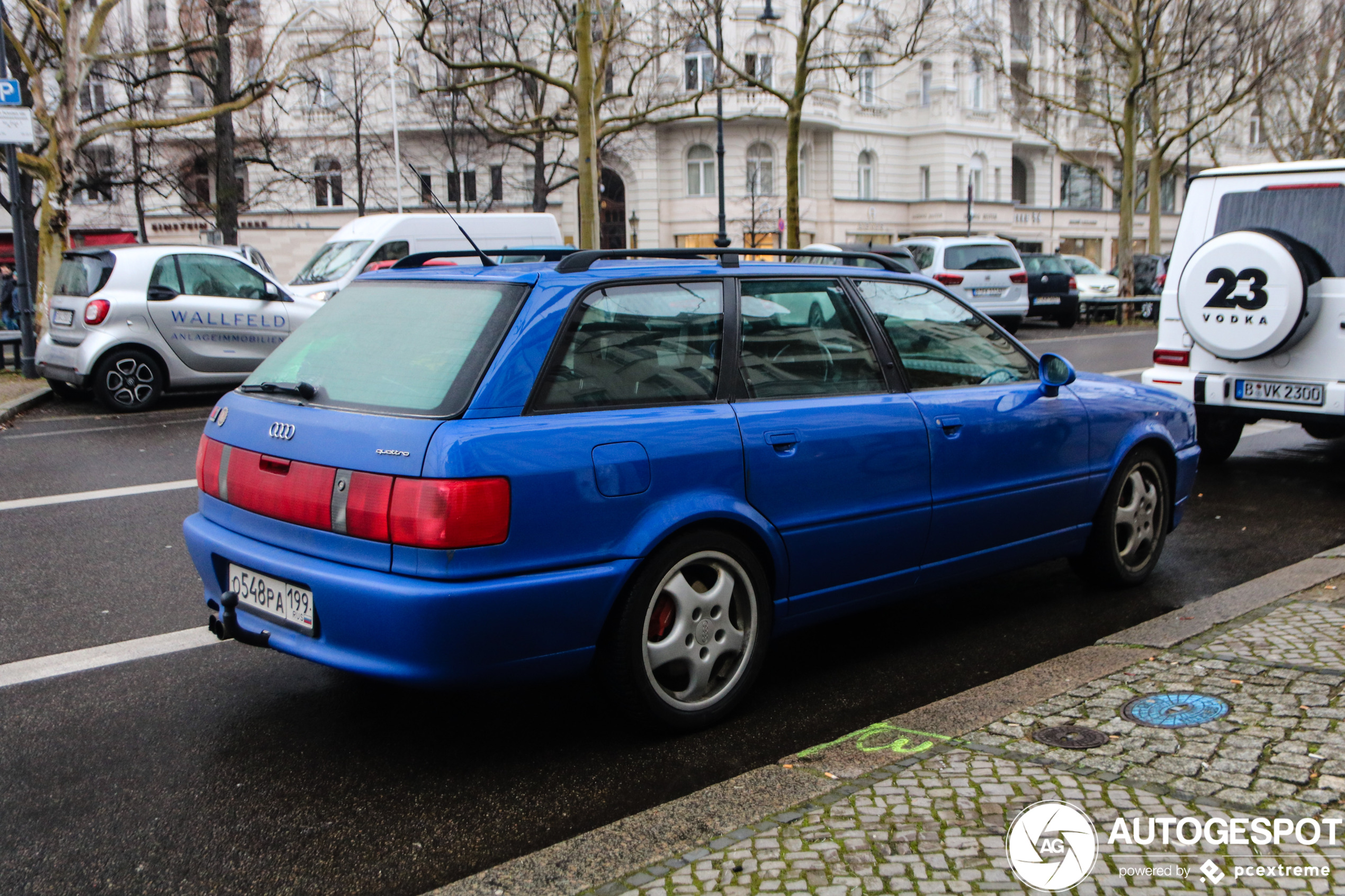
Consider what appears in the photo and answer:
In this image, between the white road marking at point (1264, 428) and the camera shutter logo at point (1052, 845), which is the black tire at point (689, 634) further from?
the white road marking at point (1264, 428)

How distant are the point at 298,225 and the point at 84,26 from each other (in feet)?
71.0

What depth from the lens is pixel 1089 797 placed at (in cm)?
316

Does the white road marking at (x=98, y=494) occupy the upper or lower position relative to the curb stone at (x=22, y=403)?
lower

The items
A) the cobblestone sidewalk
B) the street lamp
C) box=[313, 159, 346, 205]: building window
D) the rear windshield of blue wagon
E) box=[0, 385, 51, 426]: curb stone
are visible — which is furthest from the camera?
box=[313, 159, 346, 205]: building window

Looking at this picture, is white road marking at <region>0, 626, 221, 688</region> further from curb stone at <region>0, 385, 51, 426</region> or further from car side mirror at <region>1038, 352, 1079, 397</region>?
curb stone at <region>0, 385, 51, 426</region>

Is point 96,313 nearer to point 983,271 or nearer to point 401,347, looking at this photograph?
point 401,347

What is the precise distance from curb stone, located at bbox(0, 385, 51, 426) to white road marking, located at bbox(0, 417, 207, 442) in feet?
3.03

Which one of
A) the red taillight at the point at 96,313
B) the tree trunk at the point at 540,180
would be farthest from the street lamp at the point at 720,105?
the red taillight at the point at 96,313

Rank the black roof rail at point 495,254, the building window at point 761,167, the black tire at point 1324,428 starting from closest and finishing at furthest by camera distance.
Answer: the black roof rail at point 495,254 < the black tire at point 1324,428 < the building window at point 761,167

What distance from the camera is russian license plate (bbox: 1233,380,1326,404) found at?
25.6 feet

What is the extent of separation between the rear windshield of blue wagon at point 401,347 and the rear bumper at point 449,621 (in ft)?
1.72

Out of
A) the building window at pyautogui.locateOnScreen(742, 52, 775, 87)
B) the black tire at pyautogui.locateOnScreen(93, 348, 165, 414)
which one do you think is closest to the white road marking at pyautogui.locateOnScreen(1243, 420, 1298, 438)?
the black tire at pyautogui.locateOnScreen(93, 348, 165, 414)

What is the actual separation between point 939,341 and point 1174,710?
1769 mm

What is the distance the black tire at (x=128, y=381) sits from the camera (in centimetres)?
1265
